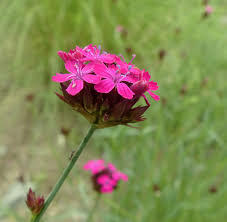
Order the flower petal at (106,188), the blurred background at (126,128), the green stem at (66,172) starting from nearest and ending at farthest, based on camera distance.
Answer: the green stem at (66,172)
the flower petal at (106,188)
the blurred background at (126,128)

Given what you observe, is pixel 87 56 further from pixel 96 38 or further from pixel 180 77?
pixel 180 77

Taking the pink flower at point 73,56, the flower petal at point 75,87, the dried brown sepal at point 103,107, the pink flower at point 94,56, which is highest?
the pink flower at point 94,56

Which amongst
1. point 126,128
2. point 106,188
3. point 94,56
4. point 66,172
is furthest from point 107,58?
point 126,128

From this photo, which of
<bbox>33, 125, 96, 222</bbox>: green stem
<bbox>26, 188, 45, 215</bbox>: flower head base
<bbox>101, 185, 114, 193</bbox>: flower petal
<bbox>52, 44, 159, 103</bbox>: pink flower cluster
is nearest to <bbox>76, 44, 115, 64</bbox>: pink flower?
<bbox>52, 44, 159, 103</bbox>: pink flower cluster

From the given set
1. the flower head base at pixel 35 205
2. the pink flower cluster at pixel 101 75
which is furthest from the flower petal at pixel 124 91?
the flower head base at pixel 35 205

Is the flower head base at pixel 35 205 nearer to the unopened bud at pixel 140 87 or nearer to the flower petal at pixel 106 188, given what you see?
the unopened bud at pixel 140 87

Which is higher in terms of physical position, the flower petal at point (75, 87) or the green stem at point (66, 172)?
the flower petal at point (75, 87)

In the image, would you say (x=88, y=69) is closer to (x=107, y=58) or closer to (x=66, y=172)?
(x=107, y=58)

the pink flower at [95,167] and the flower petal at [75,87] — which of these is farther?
the pink flower at [95,167]

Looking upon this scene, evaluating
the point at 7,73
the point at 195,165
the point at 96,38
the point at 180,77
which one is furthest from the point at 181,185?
the point at 7,73

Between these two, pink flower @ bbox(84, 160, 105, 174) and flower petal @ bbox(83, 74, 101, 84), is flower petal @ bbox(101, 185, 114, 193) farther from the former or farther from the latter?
flower petal @ bbox(83, 74, 101, 84)
